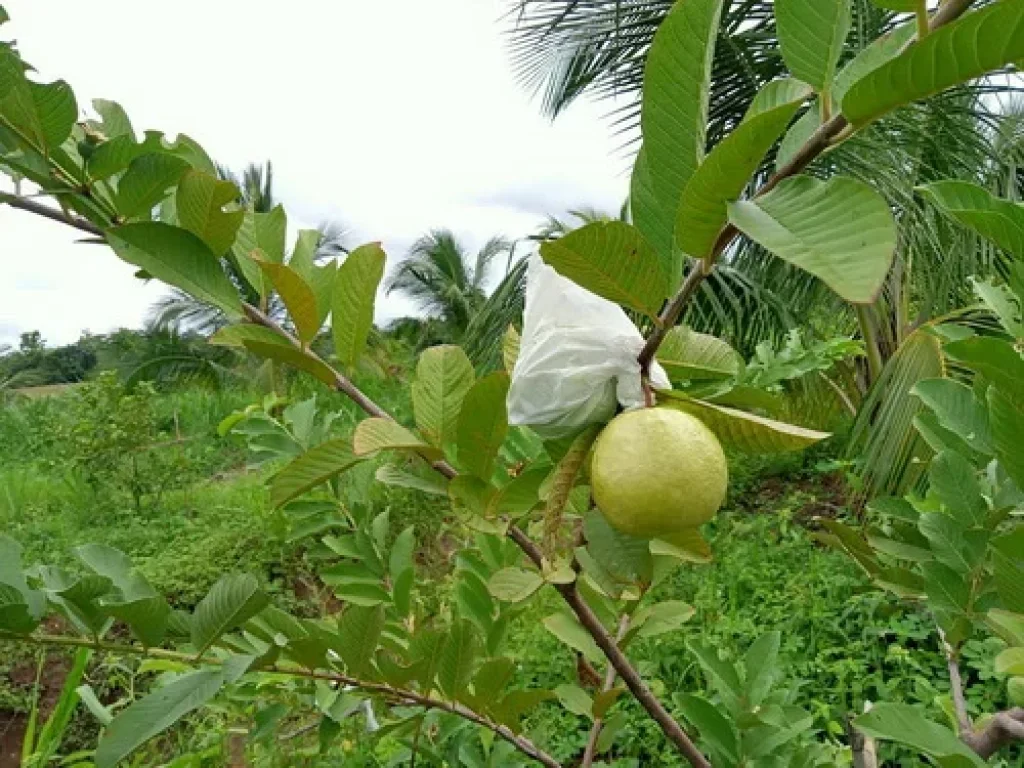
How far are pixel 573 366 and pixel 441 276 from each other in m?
10.9

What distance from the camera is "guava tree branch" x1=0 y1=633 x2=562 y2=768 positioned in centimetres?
44

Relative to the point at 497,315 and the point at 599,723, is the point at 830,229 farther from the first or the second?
the point at 497,315

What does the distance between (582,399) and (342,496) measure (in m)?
0.57

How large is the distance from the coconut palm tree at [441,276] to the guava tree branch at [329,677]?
1002 cm

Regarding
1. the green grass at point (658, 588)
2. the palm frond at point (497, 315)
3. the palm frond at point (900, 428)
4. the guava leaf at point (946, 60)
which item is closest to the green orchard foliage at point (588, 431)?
the guava leaf at point (946, 60)

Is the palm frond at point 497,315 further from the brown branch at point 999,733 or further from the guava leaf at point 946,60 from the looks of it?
the guava leaf at point 946,60

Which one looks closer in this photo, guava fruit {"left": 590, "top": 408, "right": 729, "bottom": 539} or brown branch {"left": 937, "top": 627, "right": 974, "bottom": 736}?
guava fruit {"left": 590, "top": 408, "right": 729, "bottom": 539}

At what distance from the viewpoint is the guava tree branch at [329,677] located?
0.44 meters

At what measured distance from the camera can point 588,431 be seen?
40 cm

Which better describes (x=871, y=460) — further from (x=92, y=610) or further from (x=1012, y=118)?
(x=92, y=610)

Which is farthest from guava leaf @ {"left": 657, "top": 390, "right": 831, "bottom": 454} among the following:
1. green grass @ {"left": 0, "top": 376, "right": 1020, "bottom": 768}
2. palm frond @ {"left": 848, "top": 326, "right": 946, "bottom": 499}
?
palm frond @ {"left": 848, "top": 326, "right": 946, "bottom": 499}

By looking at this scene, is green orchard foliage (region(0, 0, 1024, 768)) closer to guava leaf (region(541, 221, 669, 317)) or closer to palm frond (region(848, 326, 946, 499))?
guava leaf (region(541, 221, 669, 317))

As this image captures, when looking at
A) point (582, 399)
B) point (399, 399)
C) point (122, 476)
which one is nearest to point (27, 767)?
point (582, 399)

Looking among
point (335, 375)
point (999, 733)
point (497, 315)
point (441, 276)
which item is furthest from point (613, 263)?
point (441, 276)
